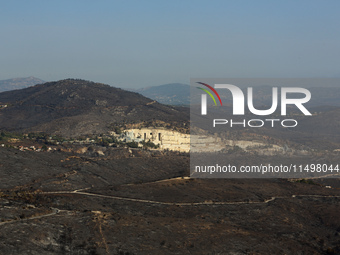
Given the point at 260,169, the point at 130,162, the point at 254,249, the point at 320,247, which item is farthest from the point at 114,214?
the point at 260,169

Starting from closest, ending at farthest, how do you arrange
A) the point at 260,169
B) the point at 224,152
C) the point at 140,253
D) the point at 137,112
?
1. the point at 140,253
2. the point at 260,169
3. the point at 224,152
4. the point at 137,112

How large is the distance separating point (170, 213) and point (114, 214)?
18.0 ft

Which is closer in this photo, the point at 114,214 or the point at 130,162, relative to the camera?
the point at 114,214

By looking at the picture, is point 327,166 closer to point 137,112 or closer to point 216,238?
point 137,112

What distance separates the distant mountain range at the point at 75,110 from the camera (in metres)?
90.9

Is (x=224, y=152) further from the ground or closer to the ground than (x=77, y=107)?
closer to the ground

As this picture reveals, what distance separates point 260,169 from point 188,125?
98.3 feet

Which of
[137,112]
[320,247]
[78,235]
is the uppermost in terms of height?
[137,112]

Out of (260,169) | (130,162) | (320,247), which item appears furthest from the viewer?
(260,169)

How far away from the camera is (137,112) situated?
10244 centimetres

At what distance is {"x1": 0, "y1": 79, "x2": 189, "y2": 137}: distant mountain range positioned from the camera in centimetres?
9088

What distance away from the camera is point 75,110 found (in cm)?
10256

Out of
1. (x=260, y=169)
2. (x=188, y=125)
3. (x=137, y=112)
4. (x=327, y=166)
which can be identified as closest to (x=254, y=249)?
(x=260, y=169)

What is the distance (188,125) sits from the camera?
96.2 meters
